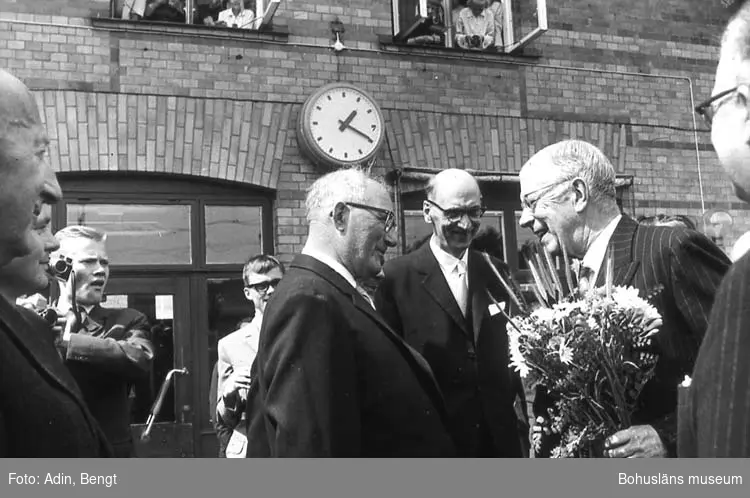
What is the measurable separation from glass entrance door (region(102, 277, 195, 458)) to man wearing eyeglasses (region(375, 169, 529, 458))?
11.3ft

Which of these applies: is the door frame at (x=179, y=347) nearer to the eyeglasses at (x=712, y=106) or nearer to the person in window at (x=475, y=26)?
the person in window at (x=475, y=26)

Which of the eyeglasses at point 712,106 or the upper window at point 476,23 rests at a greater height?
the upper window at point 476,23

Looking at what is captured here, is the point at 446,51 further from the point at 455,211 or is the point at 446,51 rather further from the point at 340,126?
the point at 455,211

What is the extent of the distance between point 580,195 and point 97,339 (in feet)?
6.15

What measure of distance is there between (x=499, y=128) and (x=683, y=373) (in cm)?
570

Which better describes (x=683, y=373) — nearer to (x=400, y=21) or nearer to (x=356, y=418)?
(x=356, y=418)

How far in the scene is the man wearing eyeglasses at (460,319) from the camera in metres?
3.56

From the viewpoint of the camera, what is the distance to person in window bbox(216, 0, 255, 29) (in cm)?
739

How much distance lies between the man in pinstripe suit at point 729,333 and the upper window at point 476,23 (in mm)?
6523

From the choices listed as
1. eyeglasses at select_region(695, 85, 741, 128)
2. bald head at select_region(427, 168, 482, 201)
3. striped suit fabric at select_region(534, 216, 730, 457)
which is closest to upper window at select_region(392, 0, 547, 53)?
bald head at select_region(427, 168, 482, 201)

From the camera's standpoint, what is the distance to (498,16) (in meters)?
8.30

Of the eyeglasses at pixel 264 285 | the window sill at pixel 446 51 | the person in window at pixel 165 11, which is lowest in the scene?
the eyeglasses at pixel 264 285

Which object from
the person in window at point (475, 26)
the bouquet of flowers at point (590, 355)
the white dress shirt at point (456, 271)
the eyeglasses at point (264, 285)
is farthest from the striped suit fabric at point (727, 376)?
the person in window at point (475, 26)

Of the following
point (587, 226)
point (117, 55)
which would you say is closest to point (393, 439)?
point (587, 226)
